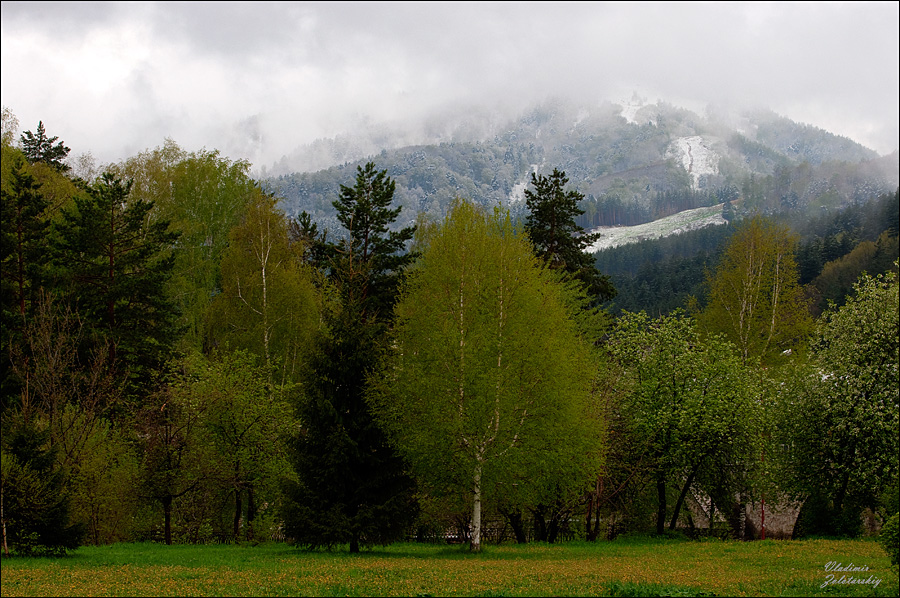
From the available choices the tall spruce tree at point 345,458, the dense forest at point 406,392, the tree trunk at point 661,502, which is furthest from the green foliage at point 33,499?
the tree trunk at point 661,502

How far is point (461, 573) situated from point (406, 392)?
351 inches

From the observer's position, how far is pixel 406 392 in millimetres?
24844

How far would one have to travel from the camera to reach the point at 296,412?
2577cm

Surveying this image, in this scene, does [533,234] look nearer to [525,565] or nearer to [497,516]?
[497,516]

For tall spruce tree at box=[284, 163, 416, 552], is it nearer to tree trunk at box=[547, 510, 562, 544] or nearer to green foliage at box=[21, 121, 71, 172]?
tree trunk at box=[547, 510, 562, 544]

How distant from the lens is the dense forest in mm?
24844

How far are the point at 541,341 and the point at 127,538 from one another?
21.2 meters

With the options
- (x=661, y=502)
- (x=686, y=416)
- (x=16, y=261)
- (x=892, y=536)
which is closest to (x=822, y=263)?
(x=661, y=502)

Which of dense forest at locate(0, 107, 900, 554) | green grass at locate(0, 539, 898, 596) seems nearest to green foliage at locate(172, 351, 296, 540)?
dense forest at locate(0, 107, 900, 554)

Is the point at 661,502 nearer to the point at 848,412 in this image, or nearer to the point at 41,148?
the point at 848,412

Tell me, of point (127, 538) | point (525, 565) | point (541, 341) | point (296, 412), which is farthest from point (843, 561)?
point (127, 538)

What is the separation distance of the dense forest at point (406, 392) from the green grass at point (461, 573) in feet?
7.52

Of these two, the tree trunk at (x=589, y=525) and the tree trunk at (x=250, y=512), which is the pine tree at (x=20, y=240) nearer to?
the tree trunk at (x=250, y=512)

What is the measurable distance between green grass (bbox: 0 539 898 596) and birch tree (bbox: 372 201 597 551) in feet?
10.2
